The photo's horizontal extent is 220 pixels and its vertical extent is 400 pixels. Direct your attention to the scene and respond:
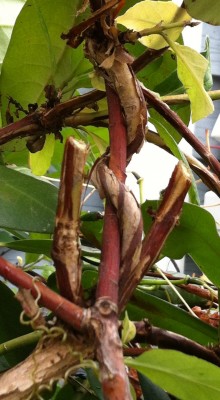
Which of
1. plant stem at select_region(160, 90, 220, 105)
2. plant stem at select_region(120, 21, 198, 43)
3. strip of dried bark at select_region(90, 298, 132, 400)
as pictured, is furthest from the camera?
plant stem at select_region(160, 90, 220, 105)

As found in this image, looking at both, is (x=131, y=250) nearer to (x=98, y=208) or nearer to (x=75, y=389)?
(x=75, y=389)

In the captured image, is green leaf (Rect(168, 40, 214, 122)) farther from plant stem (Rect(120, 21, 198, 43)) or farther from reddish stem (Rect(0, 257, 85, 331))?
reddish stem (Rect(0, 257, 85, 331))

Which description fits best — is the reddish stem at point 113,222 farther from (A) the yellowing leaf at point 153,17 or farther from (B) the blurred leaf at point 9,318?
(B) the blurred leaf at point 9,318

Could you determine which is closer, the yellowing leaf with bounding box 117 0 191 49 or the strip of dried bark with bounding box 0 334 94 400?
the strip of dried bark with bounding box 0 334 94 400

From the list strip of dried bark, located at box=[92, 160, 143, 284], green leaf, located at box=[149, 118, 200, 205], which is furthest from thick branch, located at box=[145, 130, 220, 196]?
strip of dried bark, located at box=[92, 160, 143, 284]

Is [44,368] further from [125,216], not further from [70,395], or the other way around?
[70,395]
